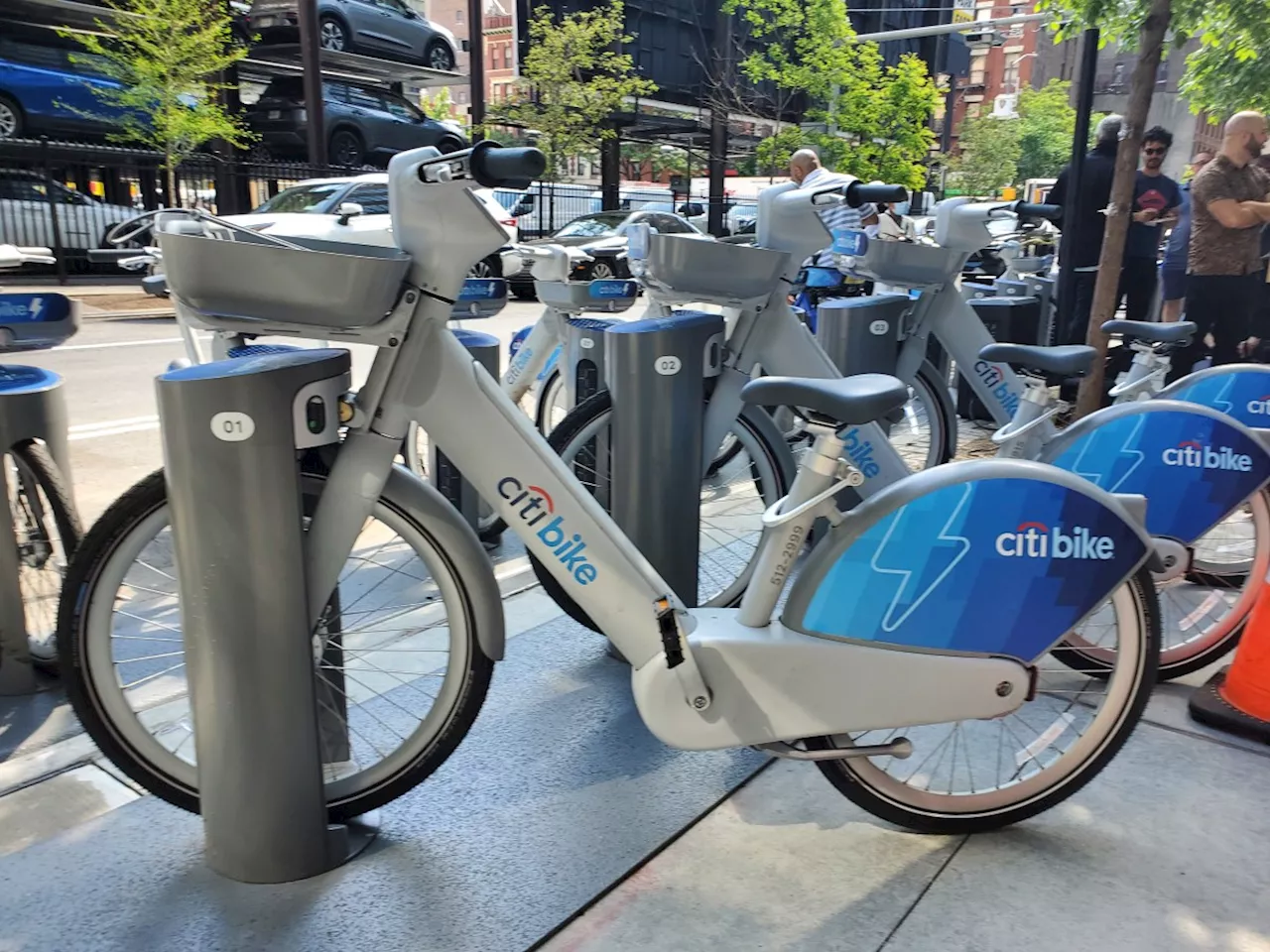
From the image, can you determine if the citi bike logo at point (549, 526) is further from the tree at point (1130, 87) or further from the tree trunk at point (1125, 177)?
the tree at point (1130, 87)

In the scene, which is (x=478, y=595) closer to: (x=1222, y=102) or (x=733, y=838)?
(x=733, y=838)

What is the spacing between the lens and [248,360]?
6.52 feet

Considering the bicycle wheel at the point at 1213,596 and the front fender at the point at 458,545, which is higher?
the front fender at the point at 458,545

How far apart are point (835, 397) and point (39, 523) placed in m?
2.54

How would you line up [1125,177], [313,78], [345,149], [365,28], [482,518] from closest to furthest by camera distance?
[482,518] < [1125,177] < [313,78] < [345,149] < [365,28]

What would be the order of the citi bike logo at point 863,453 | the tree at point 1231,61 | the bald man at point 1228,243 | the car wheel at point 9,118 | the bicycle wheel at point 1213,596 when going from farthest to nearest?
the car wheel at point 9,118 < the bald man at point 1228,243 < the tree at point 1231,61 < the citi bike logo at point 863,453 < the bicycle wheel at point 1213,596

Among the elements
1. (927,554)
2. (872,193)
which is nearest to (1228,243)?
(872,193)

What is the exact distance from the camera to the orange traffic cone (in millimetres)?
2953

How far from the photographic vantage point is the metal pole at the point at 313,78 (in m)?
16.7

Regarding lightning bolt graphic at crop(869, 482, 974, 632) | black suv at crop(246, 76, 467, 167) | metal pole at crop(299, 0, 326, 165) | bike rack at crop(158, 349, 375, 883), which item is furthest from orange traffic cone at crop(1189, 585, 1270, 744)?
black suv at crop(246, 76, 467, 167)

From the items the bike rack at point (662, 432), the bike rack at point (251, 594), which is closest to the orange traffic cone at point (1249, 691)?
the bike rack at point (662, 432)

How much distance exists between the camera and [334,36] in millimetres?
20312

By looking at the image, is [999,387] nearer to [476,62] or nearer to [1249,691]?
[1249,691]

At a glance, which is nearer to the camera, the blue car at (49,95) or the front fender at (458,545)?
the front fender at (458,545)
